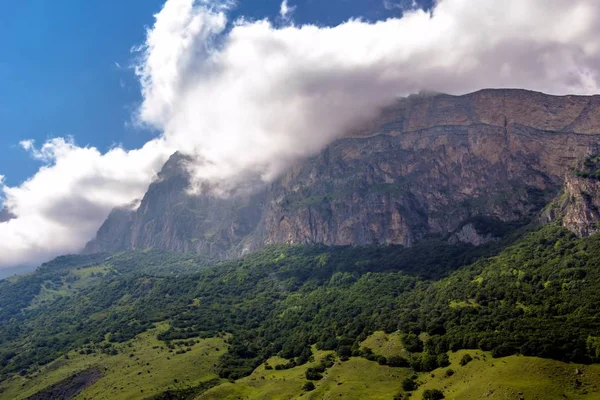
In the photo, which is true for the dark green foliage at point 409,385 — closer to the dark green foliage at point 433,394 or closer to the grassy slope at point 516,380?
the grassy slope at point 516,380

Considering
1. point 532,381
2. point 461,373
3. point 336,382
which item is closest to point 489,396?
point 532,381

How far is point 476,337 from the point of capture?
655 ft

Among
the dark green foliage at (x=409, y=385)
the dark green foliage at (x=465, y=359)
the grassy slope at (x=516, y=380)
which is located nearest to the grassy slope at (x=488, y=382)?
the grassy slope at (x=516, y=380)

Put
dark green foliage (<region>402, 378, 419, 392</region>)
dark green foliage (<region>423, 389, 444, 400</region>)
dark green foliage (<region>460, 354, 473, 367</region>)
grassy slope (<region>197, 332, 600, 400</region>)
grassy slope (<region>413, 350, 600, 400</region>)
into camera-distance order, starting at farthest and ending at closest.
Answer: dark green foliage (<region>460, 354, 473, 367</region>), dark green foliage (<region>402, 378, 419, 392</region>), dark green foliage (<region>423, 389, 444, 400</region>), grassy slope (<region>197, 332, 600, 400</region>), grassy slope (<region>413, 350, 600, 400</region>)

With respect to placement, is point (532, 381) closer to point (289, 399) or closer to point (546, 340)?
→ point (546, 340)

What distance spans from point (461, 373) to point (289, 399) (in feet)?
227

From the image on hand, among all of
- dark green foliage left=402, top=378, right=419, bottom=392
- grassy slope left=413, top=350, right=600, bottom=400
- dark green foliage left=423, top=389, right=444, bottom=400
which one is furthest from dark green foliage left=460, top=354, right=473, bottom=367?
dark green foliage left=423, top=389, right=444, bottom=400

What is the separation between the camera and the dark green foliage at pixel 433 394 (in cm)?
16489

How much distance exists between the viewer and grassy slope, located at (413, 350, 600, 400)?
5743 inches

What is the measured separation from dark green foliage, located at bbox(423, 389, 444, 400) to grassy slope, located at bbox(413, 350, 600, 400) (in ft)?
7.31

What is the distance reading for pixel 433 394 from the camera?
545ft

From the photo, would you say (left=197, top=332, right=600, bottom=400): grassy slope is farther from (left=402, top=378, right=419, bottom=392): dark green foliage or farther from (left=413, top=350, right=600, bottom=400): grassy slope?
(left=402, top=378, right=419, bottom=392): dark green foliage

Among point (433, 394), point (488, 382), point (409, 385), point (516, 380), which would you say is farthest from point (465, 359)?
point (516, 380)

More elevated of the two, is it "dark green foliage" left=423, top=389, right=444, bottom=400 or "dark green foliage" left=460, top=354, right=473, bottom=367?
"dark green foliage" left=460, top=354, right=473, bottom=367
